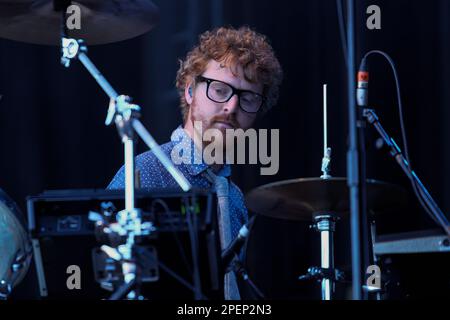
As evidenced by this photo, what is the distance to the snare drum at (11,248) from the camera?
2412 mm

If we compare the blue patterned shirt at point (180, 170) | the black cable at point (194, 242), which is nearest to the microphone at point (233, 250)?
the black cable at point (194, 242)

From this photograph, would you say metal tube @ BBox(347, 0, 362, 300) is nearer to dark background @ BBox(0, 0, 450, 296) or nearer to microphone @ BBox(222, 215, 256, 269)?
microphone @ BBox(222, 215, 256, 269)

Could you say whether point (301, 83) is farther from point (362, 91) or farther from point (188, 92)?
point (362, 91)

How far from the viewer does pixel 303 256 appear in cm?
380

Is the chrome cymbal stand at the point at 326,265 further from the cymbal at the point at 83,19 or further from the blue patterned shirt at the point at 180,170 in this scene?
the cymbal at the point at 83,19

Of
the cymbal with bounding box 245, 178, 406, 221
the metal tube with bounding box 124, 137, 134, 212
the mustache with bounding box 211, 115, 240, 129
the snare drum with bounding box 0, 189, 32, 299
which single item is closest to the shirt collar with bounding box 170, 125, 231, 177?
the mustache with bounding box 211, 115, 240, 129

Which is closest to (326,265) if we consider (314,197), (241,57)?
(314,197)

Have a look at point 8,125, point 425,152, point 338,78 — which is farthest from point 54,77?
point 425,152

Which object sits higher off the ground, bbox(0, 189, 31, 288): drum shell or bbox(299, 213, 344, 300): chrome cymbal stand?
bbox(0, 189, 31, 288): drum shell

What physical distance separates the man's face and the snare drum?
84cm

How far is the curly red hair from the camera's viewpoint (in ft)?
10.6

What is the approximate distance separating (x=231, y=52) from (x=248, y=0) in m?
0.68

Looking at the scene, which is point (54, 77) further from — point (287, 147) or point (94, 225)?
point (94, 225)

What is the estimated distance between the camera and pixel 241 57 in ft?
10.6
